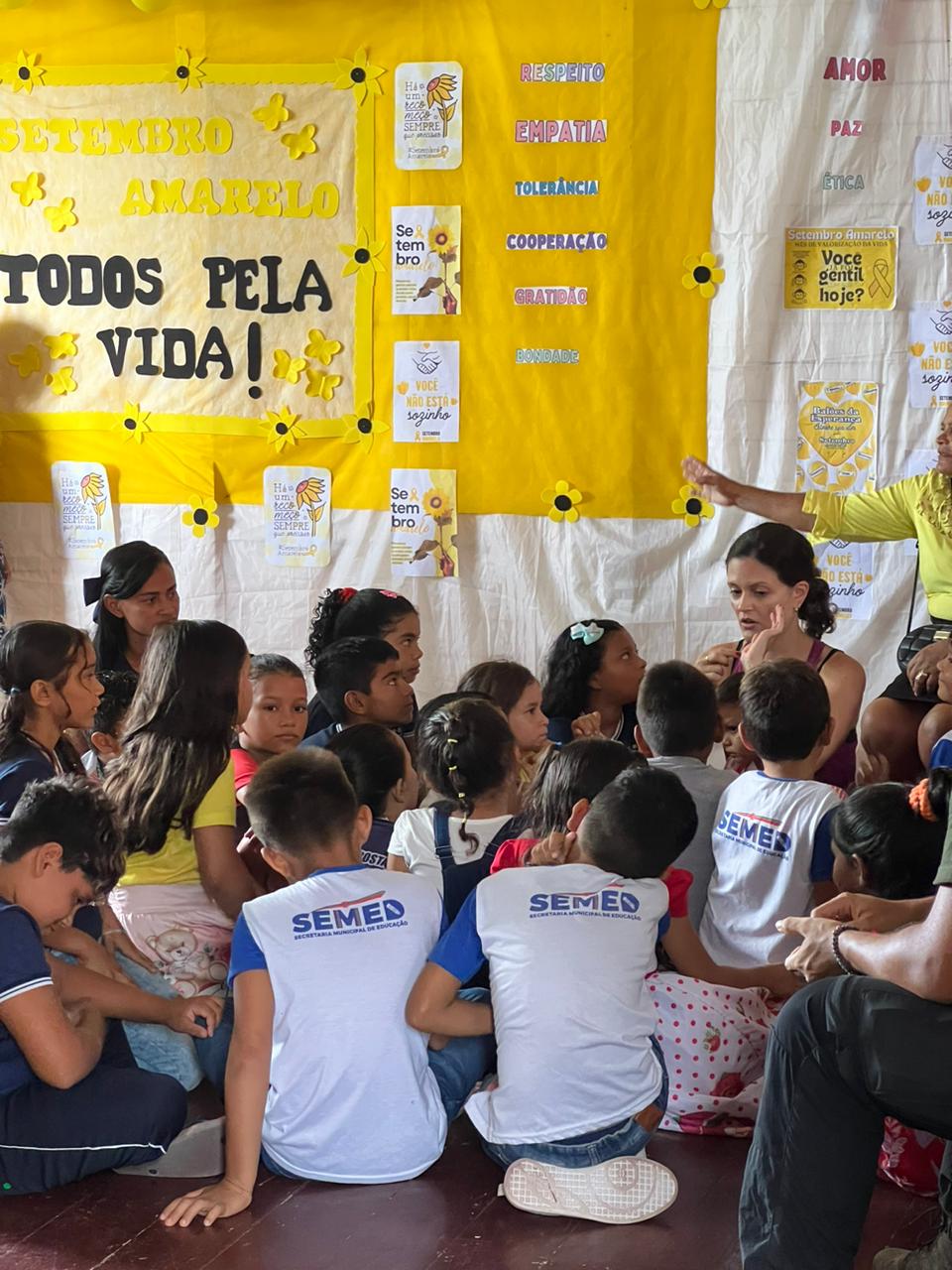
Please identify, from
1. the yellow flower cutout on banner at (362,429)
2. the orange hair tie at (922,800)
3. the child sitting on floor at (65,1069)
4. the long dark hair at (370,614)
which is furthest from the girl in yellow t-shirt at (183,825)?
the yellow flower cutout on banner at (362,429)

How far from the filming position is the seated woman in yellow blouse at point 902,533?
381cm

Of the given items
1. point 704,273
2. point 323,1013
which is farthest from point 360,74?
point 323,1013

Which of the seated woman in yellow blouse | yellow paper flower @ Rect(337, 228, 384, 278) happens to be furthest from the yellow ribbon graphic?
yellow paper flower @ Rect(337, 228, 384, 278)

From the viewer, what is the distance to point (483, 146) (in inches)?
195

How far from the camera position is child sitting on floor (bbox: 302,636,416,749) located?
3.73 meters

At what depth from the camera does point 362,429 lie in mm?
5188

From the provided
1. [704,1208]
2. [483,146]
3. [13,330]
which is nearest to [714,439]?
[483,146]

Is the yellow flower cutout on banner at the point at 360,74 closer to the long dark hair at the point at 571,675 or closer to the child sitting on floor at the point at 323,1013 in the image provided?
the long dark hair at the point at 571,675

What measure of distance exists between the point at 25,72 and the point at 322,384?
1.54m

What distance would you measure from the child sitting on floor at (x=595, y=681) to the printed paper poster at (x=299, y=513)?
59.4 inches

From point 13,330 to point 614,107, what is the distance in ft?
7.42

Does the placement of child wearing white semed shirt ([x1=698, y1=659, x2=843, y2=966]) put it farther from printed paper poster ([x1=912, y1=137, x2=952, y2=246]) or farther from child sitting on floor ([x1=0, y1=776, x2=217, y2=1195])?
printed paper poster ([x1=912, y1=137, x2=952, y2=246])

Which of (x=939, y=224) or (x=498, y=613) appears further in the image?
(x=498, y=613)

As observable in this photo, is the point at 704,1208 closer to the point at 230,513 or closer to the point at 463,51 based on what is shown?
the point at 230,513
